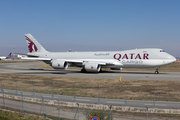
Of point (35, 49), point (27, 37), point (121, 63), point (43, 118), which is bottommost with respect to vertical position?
point (43, 118)

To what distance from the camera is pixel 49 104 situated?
672 inches

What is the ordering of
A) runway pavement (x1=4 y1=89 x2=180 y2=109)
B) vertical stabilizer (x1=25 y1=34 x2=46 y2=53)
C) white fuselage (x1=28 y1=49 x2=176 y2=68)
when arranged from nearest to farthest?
runway pavement (x1=4 y1=89 x2=180 y2=109) → white fuselage (x1=28 y1=49 x2=176 y2=68) → vertical stabilizer (x1=25 y1=34 x2=46 y2=53)

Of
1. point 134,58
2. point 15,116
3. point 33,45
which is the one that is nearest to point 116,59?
A: point 134,58

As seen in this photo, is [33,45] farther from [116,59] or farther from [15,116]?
[15,116]

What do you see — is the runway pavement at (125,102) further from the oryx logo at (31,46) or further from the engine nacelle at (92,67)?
the oryx logo at (31,46)

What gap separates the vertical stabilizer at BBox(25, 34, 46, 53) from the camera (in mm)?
52406

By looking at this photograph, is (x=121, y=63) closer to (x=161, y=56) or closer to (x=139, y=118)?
(x=161, y=56)

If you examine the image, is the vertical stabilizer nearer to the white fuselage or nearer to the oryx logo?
the oryx logo

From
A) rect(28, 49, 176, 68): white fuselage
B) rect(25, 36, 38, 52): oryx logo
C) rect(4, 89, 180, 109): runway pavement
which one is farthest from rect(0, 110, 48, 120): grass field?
rect(25, 36, 38, 52): oryx logo

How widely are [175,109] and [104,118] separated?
685 centimetres

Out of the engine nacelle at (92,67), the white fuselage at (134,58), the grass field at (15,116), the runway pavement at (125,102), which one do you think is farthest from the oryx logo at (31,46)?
the grass field at (15,116)

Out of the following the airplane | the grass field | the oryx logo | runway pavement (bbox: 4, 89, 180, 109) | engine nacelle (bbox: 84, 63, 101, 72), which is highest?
the oryx logo

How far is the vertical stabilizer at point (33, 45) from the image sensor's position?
172 feet

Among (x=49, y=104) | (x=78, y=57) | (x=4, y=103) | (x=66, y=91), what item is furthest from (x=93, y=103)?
(x=78, y=57)
